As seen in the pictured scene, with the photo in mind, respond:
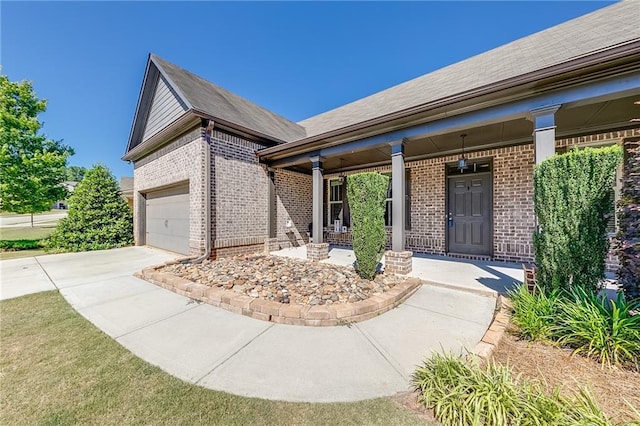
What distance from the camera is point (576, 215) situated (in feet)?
9.40

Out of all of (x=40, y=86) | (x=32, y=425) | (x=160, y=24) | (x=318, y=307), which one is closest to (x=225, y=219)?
(x=318, y=307)

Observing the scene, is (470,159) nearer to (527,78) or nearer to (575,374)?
(527,78)

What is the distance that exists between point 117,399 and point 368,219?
3.92m

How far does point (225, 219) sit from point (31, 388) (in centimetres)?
493

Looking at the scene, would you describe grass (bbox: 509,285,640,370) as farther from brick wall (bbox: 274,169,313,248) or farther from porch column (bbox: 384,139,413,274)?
brick wall (bbox: 274,169,313,248)

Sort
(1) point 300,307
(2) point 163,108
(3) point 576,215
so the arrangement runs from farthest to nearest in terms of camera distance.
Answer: (2) point 163,108
(1) point 300,307
(3) point 576,215

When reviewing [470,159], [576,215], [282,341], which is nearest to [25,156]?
[282,341]

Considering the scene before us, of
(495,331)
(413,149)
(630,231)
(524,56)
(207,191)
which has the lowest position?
(495,331)

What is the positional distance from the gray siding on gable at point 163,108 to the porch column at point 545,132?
8.54 metres

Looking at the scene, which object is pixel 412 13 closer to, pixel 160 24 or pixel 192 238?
pixel 160 24

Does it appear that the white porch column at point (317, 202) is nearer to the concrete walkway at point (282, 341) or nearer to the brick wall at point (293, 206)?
the brick wall at point (293, 206)

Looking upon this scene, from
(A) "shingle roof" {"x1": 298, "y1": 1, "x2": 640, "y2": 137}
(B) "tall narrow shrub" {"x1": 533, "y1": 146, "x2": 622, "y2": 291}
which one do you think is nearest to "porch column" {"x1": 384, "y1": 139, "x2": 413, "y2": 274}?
(A) "shingle roof" {"x1": 298, "y1": 1, "x2": 640, "y2": 137}

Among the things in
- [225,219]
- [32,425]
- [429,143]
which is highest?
[429,143]

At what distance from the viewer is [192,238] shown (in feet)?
21.8
